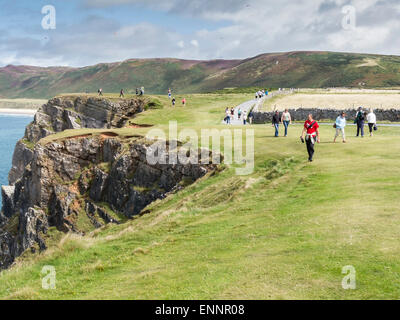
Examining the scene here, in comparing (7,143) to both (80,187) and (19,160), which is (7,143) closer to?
(19,160)

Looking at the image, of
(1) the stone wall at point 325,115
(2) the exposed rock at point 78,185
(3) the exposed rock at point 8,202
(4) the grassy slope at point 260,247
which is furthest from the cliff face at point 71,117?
(4) the grassy slope at point 260,247

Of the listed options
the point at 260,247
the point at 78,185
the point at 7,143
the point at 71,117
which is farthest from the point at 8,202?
the point at 7,143

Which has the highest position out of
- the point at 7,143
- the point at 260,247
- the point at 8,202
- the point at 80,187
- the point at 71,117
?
the point at 71,117

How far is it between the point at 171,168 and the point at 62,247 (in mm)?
18661

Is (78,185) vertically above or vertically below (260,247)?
below

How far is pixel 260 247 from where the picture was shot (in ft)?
36.4

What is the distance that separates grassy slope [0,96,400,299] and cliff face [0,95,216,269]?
1749 centimetres

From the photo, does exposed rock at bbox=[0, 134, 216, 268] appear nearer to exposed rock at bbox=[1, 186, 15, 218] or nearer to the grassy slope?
exposed rock at bbox=[1, 186, 15, 218]

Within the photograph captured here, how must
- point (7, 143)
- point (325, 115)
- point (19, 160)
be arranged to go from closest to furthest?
point (325, 115)
point (19, 160)
point (7, 143)

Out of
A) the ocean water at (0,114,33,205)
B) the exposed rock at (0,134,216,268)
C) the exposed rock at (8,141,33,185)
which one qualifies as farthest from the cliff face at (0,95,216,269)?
the ocean water at (0,114,33,205)

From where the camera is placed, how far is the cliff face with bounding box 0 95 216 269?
38.2 meters

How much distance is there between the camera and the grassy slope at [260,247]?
8.64 metres

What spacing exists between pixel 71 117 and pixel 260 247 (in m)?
77.4
